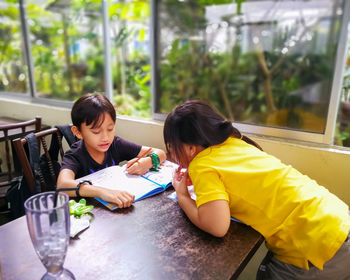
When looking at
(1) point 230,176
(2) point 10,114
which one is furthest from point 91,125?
(2) point 10,114

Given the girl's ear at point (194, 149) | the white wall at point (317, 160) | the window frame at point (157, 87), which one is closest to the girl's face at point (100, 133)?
the girl's ear at point (194, 149)

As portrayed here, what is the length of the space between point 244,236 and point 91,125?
0.80m

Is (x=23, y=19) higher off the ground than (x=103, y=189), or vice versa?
(x=23, y=19)

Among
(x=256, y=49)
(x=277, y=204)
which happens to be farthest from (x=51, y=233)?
(x=256, y=49)

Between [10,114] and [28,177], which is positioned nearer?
[28,177]

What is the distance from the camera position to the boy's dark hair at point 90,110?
1252mm

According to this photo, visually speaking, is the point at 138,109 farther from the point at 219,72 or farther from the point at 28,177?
the point at 28,177

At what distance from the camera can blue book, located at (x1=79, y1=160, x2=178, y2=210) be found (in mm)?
1057

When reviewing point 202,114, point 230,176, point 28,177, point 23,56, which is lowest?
point 28,177

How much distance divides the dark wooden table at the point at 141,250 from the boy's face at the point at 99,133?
431 millimetres

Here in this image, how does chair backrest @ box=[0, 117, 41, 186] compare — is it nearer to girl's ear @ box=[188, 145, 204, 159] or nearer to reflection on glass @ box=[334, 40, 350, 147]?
girl's ear @ box=[188, 145, 204, 159]

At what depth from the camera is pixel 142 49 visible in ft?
8.58

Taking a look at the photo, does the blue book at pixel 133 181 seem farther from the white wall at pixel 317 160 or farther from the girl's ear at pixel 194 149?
the white wall at pixel 317 160

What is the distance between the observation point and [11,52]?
322 cm
